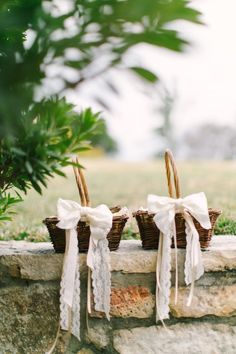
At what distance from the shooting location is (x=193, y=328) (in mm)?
2232

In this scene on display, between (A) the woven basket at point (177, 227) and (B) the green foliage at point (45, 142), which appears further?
(A) the woven basket at point (177, 227)

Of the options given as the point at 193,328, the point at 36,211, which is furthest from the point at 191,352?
the point at 36,211

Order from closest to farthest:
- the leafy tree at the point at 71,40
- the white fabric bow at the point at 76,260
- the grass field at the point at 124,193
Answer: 1. the leafy tree at the point at 71,40
2. the white fabric bow at the point at 76,260
3. the grass field at the point at 124,193

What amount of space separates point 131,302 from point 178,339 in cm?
23

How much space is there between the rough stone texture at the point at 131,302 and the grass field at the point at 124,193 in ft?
3.18

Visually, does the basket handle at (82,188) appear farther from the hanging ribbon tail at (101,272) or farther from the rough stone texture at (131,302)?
the rough stone texture at (131,302)

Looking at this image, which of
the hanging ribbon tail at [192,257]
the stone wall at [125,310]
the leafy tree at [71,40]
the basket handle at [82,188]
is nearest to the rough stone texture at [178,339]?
the stone wall at [125,310]

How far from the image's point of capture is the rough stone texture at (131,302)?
220cm

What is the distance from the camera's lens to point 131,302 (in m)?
2.20

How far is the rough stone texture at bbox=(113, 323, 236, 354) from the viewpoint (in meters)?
2.22

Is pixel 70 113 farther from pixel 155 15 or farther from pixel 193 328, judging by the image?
pixel 193 328

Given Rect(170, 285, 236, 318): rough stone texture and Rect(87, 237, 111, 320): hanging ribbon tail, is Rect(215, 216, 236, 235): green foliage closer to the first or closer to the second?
Rect(170, 285, 236, 318): rough stone texture

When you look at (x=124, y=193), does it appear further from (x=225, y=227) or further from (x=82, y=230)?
(x=82, y=230)

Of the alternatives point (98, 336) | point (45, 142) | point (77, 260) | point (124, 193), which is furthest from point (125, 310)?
point (124, 193)
